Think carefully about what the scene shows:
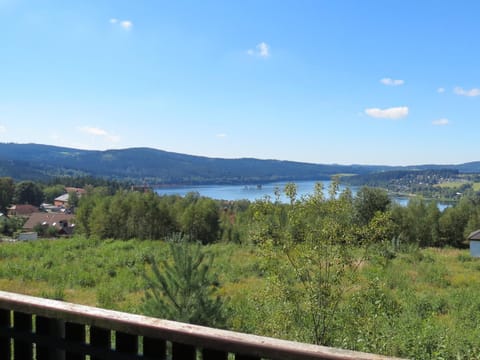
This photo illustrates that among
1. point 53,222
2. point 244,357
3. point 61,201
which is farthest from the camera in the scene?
point 61,201

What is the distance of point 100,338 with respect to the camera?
1763 millimetres

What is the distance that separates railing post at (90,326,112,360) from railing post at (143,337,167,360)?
22 cm

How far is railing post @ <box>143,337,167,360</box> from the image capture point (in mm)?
1607

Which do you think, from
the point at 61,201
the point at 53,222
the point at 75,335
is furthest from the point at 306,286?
the point at 61,201

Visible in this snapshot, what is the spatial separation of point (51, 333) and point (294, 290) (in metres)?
4.81

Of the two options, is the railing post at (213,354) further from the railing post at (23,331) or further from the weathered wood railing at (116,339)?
the railing post at (23,331)

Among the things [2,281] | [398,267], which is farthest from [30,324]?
[398,267]

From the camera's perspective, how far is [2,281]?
1174 cm

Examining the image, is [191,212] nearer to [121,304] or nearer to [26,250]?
[26,250]

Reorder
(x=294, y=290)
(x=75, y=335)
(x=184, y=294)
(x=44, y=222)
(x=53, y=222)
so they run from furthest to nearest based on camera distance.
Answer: (x=53, y=222), (x=44, y=222), (x=294, y=290), (x=184, y=294), (x=75, y=335)

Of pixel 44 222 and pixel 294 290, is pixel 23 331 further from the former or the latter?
pixel 44 222

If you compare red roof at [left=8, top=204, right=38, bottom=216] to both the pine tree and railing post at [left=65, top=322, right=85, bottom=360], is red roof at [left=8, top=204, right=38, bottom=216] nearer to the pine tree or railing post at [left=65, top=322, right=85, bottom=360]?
the pine tree

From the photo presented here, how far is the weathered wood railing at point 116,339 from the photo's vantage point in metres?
1.41

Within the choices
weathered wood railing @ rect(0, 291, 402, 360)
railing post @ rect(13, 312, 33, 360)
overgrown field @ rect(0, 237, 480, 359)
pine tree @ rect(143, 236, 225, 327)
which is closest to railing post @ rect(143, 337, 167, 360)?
weathered wood railing @ rect(0, 291, 402, 360)
